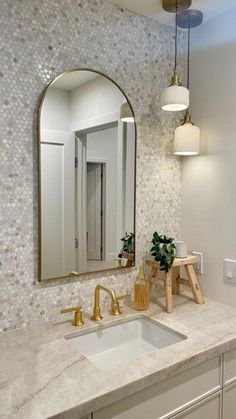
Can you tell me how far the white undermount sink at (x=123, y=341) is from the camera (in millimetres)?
1464

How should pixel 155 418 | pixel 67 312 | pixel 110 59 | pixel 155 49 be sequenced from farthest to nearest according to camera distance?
pixel 155 49, pixel 110 59, pixel 67 312, pixel 155 418

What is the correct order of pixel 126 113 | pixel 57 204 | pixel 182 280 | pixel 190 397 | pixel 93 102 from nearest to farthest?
pixel 190 397 → pixel 57 204 → pixel 93 102 → pixel 126 113 → pixel 182 280

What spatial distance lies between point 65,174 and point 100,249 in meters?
0.43

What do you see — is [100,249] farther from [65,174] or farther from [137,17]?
[137,17]

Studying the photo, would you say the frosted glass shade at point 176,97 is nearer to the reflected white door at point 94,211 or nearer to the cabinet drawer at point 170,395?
the reflected white door at point 94,211

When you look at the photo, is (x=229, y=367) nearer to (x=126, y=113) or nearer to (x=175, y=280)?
(x=175, y=280)

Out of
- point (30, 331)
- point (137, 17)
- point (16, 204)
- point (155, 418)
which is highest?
point (137, 17)

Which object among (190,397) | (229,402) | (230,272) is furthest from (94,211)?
(229,402)

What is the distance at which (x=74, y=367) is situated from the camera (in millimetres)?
1151

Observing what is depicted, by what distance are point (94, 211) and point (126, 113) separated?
1.81ft

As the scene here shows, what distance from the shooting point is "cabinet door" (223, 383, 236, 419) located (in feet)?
4.57

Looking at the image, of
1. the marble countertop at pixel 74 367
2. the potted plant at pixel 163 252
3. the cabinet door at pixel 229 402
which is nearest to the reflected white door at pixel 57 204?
the marble countertop at pixel 74 367

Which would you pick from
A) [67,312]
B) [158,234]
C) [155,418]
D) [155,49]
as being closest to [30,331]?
[67,312]

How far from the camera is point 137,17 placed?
1.76m
